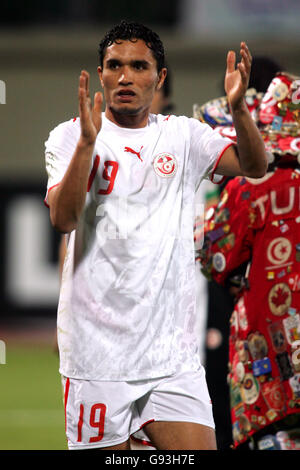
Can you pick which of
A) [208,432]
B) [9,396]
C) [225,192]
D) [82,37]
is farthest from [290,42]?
[208,432]

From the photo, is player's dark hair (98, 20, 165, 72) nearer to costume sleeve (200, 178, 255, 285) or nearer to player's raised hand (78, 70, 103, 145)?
player's raised hand (78, 70, 103, 145)

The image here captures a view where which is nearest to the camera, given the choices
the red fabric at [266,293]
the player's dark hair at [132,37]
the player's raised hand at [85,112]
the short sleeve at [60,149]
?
the player's raised hand at [85,112]

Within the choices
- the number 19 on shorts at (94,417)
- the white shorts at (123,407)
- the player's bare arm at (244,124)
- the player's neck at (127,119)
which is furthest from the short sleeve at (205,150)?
the number 19 on shorts at (94,417)

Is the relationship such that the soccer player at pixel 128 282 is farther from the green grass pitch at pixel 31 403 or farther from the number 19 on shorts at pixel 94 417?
the green grass pitch at pixel 31 403

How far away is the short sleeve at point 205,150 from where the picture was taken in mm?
3363

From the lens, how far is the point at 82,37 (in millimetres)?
16156

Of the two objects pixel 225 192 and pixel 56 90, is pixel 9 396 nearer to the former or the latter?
pixel 225 192

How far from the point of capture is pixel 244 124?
3.19m

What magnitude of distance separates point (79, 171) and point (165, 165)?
0.42 m

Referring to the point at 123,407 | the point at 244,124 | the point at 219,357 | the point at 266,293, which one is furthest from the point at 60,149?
the point at 219,357

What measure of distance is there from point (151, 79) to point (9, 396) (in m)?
6.68

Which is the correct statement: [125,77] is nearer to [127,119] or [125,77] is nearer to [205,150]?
[127,119]

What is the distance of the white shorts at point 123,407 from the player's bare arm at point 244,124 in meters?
0.74

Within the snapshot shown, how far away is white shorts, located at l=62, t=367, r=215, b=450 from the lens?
3.20 metres
